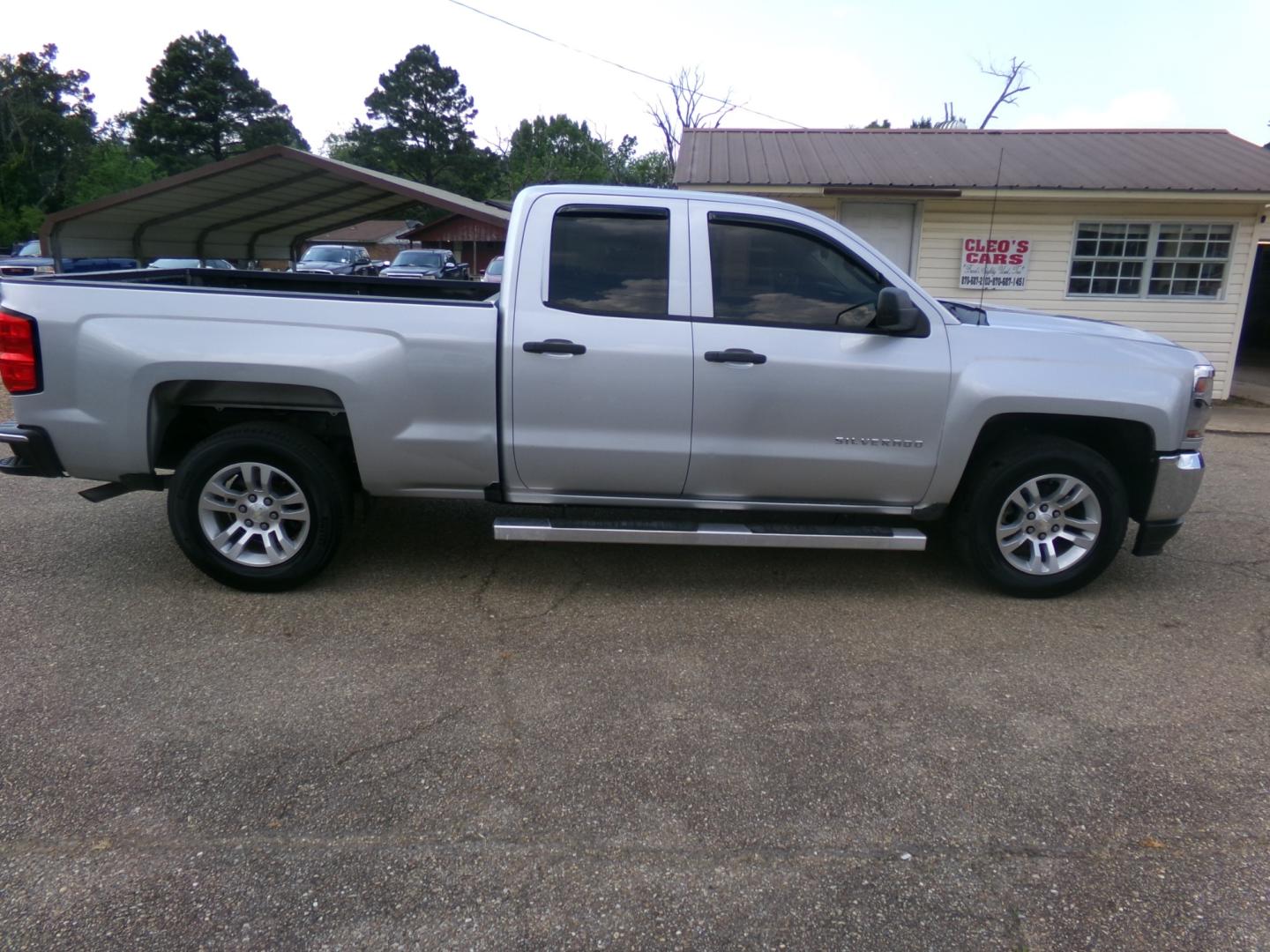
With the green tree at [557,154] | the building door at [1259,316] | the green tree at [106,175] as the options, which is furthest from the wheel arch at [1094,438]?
the green tree at [106,175]

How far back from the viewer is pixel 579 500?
4.77 metres

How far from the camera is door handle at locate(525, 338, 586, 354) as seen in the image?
446cm

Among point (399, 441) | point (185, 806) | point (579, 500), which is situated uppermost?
point (399, 441)

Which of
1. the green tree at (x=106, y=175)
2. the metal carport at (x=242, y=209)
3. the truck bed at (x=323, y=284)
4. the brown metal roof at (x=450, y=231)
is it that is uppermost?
the green tree at (x=106, y=175)

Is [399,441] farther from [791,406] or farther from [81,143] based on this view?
[81,143]

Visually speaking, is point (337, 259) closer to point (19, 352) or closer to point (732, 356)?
point (19, 352)

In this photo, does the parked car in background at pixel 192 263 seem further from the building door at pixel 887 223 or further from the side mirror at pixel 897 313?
the side mirror at pixel 897 313

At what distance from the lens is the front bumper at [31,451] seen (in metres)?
4.45

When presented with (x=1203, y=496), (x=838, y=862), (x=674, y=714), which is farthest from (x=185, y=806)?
(x=1203, y=496)

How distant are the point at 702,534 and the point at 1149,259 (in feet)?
33.3

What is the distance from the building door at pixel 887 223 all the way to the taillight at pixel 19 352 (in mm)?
9575

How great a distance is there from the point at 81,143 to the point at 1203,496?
2266 inches

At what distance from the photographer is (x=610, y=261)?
182 inches

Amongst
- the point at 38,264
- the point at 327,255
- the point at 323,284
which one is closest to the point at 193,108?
the point at 327,255
